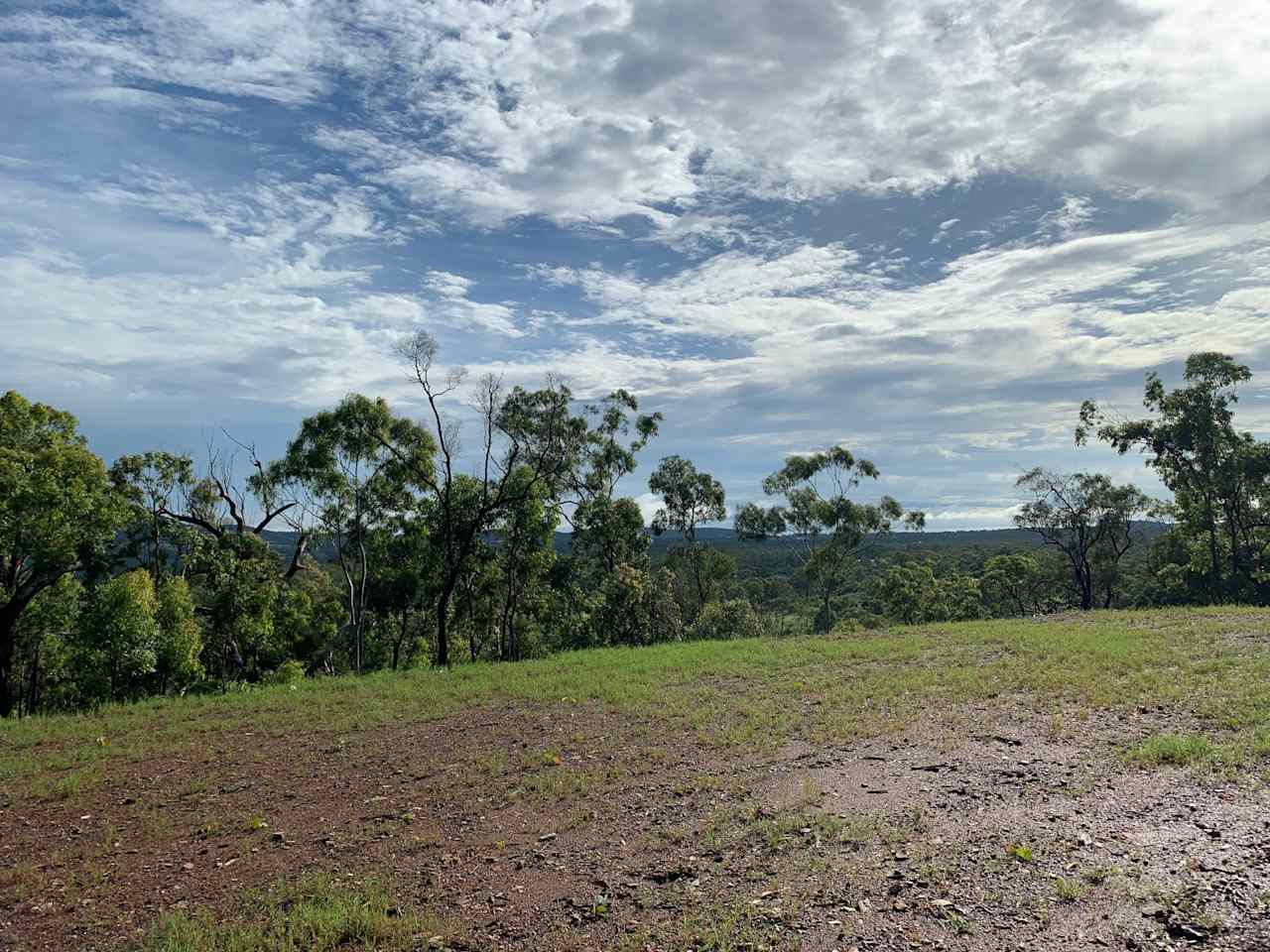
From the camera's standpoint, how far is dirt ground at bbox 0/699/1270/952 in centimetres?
473

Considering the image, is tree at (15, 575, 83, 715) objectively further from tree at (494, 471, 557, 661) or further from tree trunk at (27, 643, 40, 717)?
tree at (494, 471, 557, 661)

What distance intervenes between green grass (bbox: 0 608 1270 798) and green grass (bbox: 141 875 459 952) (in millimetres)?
2815

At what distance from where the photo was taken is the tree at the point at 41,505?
16672mm

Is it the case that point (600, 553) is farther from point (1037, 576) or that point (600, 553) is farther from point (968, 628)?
point (1037, 576)

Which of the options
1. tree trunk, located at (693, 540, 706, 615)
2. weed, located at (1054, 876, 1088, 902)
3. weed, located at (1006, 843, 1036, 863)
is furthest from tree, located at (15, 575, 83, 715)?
tree trunk, located at (693, 540, 706, 615)

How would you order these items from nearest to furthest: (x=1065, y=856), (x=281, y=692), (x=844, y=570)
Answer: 1. (x=1065, y=856)
2. (x=281, y=692)
3. (x=844, y=570)

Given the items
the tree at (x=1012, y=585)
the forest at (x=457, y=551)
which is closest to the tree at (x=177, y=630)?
the forest at (x=457, y=551)

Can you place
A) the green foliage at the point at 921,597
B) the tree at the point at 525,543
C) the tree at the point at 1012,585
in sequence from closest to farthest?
1. the tree at the point at 525,543
2. the green foliage at the point at 921,597
3. the tree at the point at 1012,585

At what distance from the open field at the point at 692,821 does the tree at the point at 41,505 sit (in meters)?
5.76

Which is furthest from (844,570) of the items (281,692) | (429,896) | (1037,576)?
(429,896)

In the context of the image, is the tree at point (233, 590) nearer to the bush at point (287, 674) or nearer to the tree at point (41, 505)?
the bush at point (287, 674)

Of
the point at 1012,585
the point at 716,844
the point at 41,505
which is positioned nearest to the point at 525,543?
the point at 41,505

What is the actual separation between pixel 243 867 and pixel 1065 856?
Result: 6717 millimetres

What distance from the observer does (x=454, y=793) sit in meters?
8.23
